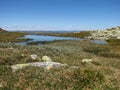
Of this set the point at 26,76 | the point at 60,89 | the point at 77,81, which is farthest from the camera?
the point at 26,76

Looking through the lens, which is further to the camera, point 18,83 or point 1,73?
point 1,73

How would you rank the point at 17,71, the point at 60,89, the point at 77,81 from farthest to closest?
the point at 17,71 < the point at 77,81 < the point at 60,89

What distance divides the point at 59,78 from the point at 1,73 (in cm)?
320

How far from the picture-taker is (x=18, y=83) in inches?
397

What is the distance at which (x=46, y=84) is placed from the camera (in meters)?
10.2

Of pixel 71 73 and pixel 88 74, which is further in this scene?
pixel 71 73

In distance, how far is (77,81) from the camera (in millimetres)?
10445

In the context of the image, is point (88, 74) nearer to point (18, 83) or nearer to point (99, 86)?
point (99, 86)

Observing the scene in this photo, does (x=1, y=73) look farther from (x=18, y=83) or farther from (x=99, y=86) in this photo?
(x=99, y=86)

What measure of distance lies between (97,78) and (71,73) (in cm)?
161

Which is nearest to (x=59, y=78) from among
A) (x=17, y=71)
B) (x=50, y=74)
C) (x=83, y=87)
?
(x=50, y=74)

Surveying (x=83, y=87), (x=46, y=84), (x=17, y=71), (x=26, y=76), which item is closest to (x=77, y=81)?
(x=83, y=87)

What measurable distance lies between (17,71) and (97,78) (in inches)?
179

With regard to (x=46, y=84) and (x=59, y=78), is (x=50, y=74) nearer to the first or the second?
(x=59, y=78)
